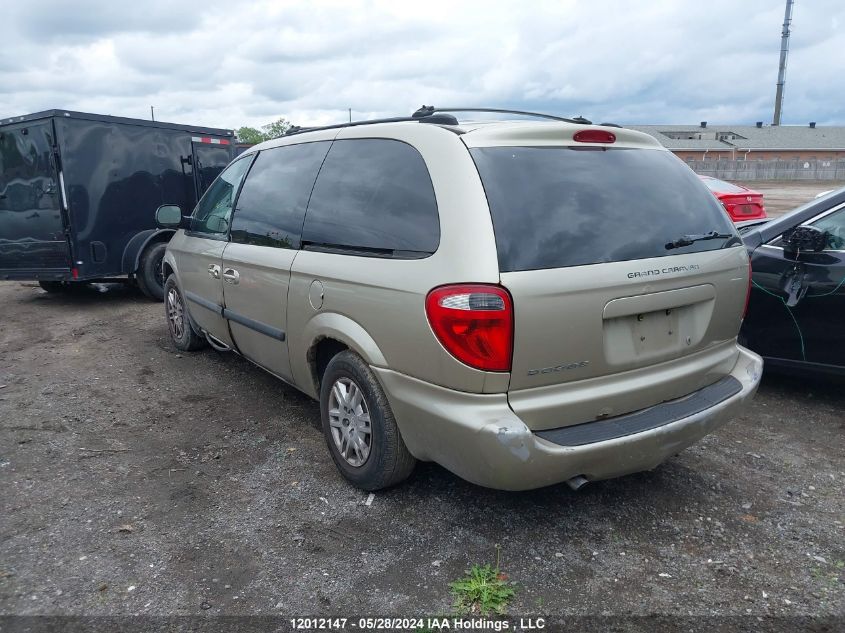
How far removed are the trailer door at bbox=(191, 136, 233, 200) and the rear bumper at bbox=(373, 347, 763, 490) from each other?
7449mm

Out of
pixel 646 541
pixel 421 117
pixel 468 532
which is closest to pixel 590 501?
pixel 646 541

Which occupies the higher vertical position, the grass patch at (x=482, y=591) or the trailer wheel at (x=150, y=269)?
the trailer wheel at (x=150, y=269)

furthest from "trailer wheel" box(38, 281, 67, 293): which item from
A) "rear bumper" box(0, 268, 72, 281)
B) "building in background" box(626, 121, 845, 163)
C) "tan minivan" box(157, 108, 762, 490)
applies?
"building in background" box(626, 121, 845, 163)

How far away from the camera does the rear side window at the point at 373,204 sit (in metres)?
2.86

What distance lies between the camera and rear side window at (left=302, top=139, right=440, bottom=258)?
286 centimetres

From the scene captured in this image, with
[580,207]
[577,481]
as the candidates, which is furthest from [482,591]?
[580,207]

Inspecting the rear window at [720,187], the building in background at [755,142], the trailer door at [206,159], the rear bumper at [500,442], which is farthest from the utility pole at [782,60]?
the rear bumper at [500,442]

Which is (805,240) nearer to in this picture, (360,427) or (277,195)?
(360,427)

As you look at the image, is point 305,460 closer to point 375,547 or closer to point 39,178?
point 375,547

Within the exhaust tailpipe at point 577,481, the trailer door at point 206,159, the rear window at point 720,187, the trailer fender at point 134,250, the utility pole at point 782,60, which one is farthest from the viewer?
the utility pole at point 782,60

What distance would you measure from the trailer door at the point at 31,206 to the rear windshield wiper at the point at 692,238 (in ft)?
24.9

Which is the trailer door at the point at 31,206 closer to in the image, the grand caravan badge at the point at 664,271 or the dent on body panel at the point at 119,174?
the dent on body panel at the point at 119,174

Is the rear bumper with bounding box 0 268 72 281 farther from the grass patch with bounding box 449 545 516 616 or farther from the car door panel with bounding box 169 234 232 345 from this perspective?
the grass patch with bounding box 449 545 516 616

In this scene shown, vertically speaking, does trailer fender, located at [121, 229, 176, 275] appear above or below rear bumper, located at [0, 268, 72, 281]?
above
